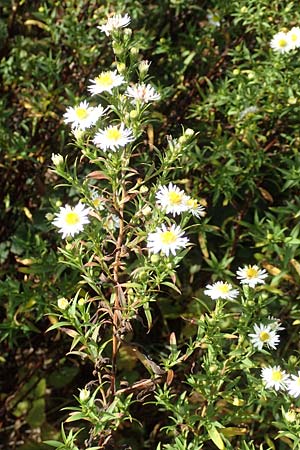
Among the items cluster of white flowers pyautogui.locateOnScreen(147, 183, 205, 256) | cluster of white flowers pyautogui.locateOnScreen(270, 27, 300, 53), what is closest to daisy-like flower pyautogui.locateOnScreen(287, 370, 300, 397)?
cluster of white flowers pyautogui.locateOnScreen(147, 183, 205, 256)

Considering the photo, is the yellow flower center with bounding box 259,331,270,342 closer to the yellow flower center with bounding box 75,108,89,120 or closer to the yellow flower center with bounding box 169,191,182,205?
the yellow flower center with bounding box 169,191,182,205

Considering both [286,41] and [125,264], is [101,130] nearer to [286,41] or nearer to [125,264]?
[125,264]

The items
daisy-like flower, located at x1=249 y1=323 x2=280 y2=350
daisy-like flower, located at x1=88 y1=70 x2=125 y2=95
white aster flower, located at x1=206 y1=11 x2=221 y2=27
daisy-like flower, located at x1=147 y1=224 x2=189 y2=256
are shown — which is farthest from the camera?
white aster flower, located at x1=206 y1=11 x2=221 y2=27

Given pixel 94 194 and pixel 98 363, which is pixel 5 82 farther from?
pixel 98 363

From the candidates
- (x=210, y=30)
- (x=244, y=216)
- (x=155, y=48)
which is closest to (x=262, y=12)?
(x=210, y=30)

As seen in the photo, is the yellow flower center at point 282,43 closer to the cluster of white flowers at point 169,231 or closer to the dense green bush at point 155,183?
the dense green bush at point 155,183

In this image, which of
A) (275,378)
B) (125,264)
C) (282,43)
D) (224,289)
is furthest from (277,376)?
(282,43)

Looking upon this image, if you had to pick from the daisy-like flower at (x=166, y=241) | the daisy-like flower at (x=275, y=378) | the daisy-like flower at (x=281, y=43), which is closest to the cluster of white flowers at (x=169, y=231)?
the daisy-like flower at (x=166, y=241)
